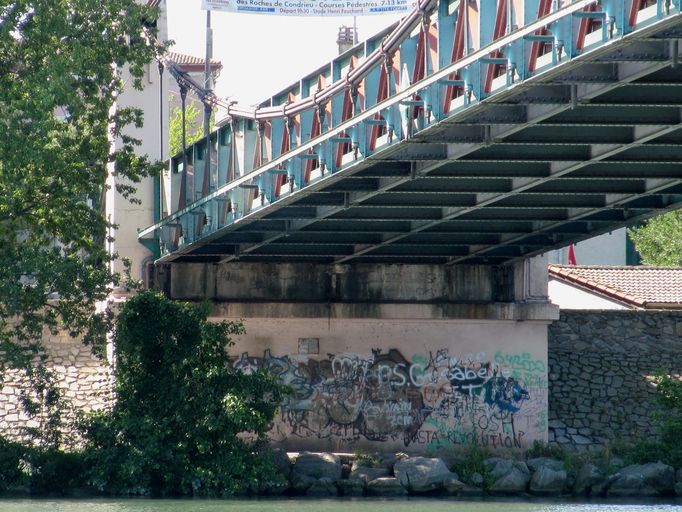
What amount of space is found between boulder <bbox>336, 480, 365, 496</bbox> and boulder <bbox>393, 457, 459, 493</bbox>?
0.78m

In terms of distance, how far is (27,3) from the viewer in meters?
27.6

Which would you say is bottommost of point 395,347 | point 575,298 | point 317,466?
point 317,466

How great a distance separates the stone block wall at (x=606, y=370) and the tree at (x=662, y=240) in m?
18.7

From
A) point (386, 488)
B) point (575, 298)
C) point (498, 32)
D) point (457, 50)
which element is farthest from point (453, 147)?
point (575, 298)

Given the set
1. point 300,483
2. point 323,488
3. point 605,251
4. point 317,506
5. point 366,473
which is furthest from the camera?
point 605,251

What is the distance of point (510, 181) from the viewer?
27.0 metres

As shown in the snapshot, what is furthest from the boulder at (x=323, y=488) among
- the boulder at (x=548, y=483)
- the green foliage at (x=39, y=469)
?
the green foliage at (x=39, y=469)

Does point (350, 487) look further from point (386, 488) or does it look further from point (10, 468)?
point (10, 468)

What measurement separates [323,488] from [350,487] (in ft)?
1.87

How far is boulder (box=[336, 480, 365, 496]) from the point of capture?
32344mm

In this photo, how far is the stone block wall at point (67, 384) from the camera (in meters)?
33.7

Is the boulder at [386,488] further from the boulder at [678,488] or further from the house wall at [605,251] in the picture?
the house wall at [605,251]

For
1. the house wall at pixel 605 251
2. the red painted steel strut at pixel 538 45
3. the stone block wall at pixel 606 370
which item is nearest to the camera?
the red painted steel strut at pixel 538 45

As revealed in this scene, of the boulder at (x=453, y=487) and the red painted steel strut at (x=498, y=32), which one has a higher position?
the red painted steel strut at (x=498, y=32)
